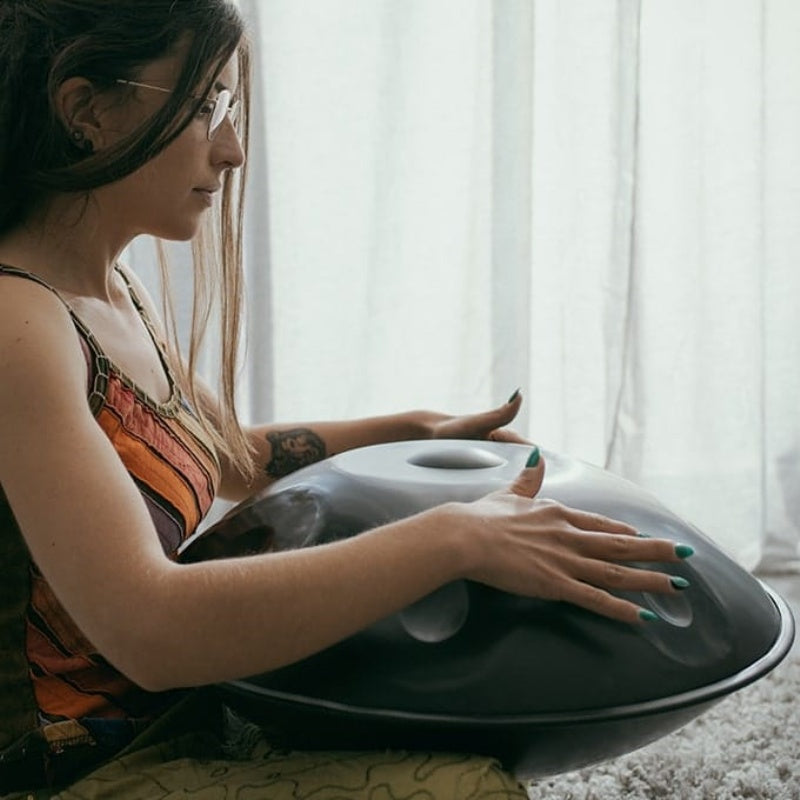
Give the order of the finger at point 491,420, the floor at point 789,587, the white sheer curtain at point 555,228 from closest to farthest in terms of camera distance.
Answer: the finger at point 491,420 → the floor at point 789,587 → the white sheer curtain at point 555,228

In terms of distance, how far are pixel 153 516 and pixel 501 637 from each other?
1.13ft

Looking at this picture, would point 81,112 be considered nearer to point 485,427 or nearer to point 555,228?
point 485,427

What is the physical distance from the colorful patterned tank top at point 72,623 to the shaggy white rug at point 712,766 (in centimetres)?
66

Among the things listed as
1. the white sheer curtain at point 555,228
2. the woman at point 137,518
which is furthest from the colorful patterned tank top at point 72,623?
the white sheer curtain at point 555,228

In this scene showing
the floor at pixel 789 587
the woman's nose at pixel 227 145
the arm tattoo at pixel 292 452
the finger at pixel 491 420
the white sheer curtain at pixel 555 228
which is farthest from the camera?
the white sheer curtain at pixel 555 228

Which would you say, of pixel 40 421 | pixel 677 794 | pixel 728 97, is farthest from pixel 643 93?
pixel 40 421

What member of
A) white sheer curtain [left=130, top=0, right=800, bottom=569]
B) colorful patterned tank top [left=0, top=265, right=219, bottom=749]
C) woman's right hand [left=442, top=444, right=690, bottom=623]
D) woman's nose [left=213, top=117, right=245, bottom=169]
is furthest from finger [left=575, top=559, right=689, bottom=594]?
white sheer curtain [left=130, top=0, right=800, bottom=569]

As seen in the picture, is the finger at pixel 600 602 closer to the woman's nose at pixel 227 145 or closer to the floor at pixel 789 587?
the woman's nose at pixel 227 145

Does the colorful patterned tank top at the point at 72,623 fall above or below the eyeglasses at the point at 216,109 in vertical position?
below

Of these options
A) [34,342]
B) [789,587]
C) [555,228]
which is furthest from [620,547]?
[555,228]

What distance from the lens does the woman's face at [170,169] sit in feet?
3.55

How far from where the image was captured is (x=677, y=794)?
154 cm

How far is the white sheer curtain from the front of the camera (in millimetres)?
2420

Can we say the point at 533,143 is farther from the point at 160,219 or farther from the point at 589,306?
the point at 160,219
